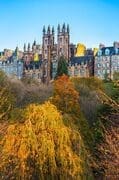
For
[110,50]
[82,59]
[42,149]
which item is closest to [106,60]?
[110,50]

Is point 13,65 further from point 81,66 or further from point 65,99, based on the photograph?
point 65,99

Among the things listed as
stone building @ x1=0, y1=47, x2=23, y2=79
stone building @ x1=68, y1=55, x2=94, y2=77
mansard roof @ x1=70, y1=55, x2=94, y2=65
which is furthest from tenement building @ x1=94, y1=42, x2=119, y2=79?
stone building @ x1=0, y1=47, x2=23, y2=79

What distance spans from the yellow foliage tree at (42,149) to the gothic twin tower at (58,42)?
2765 inches

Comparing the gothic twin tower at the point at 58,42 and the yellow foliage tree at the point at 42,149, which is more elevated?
the gothic twin tower at the point at 58,42

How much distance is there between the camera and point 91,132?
112ft

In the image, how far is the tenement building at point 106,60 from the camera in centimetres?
9388

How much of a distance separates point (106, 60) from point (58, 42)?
8675 mm

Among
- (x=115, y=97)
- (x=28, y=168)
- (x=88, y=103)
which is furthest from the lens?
(x=88, y=103)

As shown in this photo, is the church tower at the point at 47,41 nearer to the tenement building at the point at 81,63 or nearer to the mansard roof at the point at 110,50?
the tenement building at the point at 81,63

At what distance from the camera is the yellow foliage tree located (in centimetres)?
2434

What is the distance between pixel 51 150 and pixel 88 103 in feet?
71.6

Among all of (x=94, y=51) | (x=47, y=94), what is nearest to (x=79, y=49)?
(x=94, y=51)

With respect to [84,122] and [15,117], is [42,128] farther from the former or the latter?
[84,122]

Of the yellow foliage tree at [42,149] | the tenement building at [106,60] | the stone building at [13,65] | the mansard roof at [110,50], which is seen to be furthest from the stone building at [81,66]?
the yellow foliage tree at [42,149]
